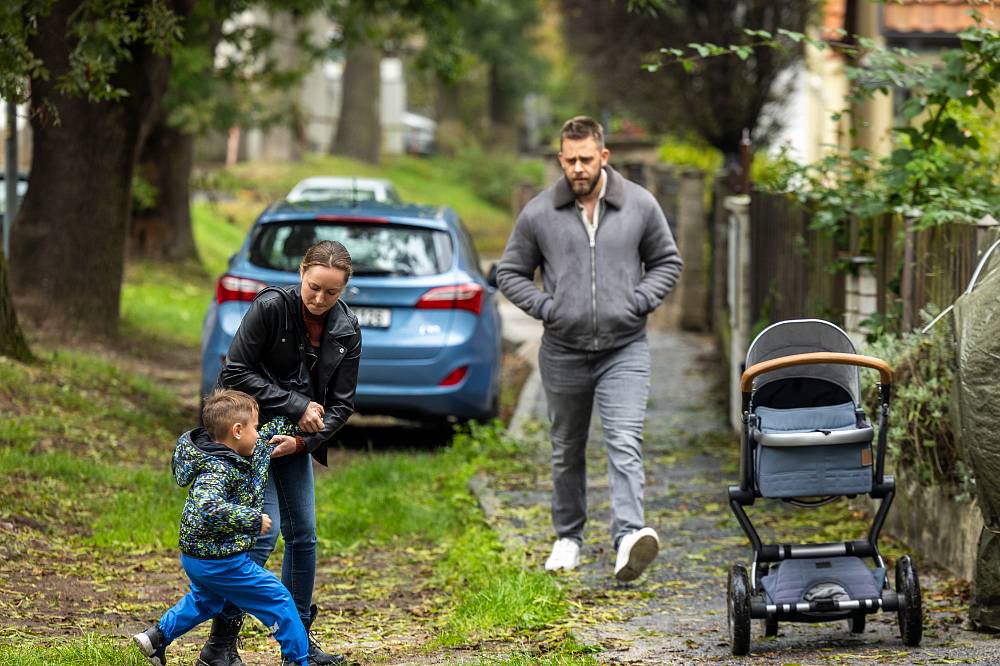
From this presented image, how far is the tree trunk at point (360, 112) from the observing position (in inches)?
1815

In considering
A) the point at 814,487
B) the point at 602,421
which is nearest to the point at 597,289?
the point at 602,421

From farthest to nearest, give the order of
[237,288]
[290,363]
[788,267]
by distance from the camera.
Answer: [788,267], [237,288], [290,363]

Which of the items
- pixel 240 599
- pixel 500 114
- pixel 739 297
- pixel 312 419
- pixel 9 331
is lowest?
pixel 240 599

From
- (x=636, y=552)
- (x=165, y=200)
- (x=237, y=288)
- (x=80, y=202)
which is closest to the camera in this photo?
(x=636, y=552)

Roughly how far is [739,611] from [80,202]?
9.19 meters

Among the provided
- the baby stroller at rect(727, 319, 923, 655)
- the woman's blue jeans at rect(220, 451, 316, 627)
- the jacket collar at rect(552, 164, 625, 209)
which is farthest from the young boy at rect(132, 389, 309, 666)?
the jacket collar at rect(552, 164, 625, 209)

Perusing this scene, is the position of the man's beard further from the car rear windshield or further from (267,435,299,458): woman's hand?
the car rear windshield

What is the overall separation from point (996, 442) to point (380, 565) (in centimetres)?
328

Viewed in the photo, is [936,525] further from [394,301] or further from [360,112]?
[360,112]

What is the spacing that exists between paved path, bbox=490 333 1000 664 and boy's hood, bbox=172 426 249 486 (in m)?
1.61

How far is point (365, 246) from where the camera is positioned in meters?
10.7

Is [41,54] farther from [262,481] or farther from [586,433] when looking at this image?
[262,481]

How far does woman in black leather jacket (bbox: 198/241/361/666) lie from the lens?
5.48 meters

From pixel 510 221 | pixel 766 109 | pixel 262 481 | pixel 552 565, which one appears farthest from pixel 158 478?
pixel 510 221
